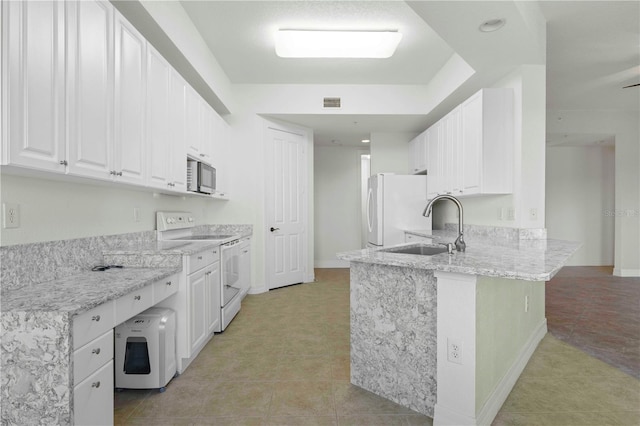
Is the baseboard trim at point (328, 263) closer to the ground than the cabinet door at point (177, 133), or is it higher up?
closer to the ground

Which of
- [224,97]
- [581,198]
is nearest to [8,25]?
[224,97]

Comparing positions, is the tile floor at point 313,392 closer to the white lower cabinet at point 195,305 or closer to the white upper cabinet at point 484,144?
the white lower cabinet at point 195,305

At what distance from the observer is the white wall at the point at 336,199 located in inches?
262

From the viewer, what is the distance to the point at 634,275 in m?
5.44

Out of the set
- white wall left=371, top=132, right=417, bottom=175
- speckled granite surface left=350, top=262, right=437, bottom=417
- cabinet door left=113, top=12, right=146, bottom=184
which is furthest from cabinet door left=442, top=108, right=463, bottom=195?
cabinet door left=113, top=12, right=146, bottom=184

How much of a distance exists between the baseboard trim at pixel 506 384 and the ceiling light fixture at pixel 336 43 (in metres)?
2.95

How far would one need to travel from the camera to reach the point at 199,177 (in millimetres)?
3221

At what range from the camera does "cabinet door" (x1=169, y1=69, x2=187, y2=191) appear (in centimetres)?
269

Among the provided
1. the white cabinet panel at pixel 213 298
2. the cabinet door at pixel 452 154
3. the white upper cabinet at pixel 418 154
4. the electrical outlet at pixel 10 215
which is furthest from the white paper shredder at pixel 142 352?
the white upper cabinet at pixel 418 154

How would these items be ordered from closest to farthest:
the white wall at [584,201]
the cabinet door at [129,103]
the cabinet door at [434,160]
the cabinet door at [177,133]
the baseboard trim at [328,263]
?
the cabinet door at [129,103]
the cabinet door at [177,133]
the cabinet door at [434,160]
the white wall at [584,201]
the baseboard trim at [328,263]

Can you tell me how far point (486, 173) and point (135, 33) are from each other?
310cm

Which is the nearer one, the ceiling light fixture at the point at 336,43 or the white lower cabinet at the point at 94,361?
the white lower cabinet at the point at 94,361

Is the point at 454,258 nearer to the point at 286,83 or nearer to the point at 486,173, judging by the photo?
the point at 486,173

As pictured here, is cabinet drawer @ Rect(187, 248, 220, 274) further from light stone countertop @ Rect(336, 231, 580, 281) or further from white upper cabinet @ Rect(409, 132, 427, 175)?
white upper cabinet @ Rect(409, 132, 427, 175)
